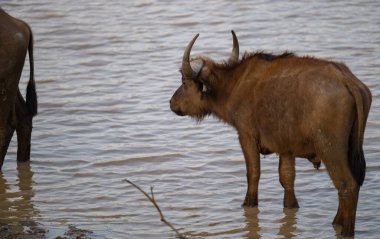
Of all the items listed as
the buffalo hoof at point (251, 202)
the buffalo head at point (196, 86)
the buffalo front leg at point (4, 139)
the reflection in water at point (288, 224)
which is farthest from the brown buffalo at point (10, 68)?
the reflection in water at point (288, 224)

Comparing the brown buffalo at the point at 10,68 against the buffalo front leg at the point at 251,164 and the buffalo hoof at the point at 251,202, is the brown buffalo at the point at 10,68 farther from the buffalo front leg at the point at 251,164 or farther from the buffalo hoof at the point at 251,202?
the buffalo hoof at the point at 251,202

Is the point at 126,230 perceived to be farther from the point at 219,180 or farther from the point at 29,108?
the point at 29,108

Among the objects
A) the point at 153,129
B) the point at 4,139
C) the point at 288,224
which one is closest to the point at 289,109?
the point at 288,224

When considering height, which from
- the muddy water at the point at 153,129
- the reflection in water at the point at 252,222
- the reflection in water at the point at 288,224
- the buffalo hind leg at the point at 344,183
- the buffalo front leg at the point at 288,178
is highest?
the buffalo hind leg at the point at 344,183

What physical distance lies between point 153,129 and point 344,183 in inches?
156

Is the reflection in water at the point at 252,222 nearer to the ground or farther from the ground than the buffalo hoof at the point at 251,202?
nearer to the ground

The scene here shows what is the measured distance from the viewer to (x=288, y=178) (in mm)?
8758

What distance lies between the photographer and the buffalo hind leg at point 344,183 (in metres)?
7.76

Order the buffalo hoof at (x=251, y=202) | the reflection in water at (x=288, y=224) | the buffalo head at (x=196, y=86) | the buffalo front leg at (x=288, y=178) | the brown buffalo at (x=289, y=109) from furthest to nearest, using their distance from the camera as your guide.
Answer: the buffalo head at (x=196, y=86) < the buffalo hoof at (x=251, y=202) < the buffalo front leg at (x=288, y=178) < the reflection in water at (x=288, y=224) < the brown buffalo at (x=289, y=109)

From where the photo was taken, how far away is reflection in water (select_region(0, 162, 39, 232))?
852 cm

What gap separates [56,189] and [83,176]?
443 millimetres

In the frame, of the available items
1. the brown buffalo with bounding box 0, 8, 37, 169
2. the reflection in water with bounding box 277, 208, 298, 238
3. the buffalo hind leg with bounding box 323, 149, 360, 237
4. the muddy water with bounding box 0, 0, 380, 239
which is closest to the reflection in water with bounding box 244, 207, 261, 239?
the muddy water with bounding box 0, 0, 380, 239

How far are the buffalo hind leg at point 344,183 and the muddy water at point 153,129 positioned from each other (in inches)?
12.6

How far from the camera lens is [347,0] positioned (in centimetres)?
1639
